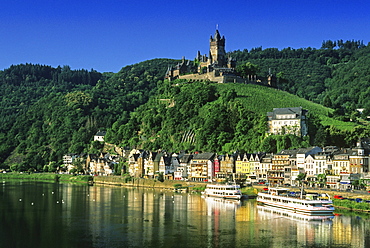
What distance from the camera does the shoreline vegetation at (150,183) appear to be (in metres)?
57.4

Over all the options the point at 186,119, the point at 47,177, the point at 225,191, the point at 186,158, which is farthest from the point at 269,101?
the point at 47,177

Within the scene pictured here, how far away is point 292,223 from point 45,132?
126278 millimetres

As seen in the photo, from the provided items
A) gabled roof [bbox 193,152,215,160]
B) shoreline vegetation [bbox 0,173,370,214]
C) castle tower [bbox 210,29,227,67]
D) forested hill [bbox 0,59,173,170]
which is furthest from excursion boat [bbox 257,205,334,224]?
castle tower [bbox 210,29,227,67]

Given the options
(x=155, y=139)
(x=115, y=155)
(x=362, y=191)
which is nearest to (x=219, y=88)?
(x=155, y=139)

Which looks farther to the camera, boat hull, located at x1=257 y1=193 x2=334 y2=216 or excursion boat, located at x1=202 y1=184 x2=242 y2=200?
excursion boat, located at x1=202 y1=184 x2=242 y2=200

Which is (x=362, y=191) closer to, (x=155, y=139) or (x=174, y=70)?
(x=155, y=139)

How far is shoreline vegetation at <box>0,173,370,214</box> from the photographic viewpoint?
57372 mm

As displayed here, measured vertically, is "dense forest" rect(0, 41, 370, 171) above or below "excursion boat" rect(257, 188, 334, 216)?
above

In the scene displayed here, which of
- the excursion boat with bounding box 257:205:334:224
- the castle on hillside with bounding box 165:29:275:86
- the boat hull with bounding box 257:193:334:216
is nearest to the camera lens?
the excursion boat with bounding box 257:205:334:224

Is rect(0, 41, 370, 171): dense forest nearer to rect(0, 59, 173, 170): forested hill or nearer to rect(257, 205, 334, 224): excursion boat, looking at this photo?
rect(0, 59, 173, 170): forested hill

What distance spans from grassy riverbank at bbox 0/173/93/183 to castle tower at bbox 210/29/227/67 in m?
57.2

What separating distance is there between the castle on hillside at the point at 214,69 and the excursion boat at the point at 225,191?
209 ft

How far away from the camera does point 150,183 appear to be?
304 ft

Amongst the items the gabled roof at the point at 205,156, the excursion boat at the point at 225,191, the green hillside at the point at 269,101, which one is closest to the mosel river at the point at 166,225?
the excursion boat at the point at 225,191
